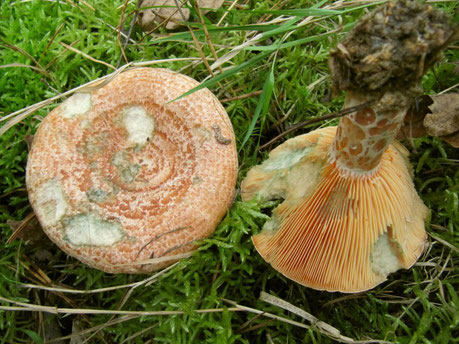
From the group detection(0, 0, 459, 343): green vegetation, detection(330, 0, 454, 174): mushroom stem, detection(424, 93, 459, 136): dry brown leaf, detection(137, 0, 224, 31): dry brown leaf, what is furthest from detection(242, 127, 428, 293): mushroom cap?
detection(137, 0, 224, 31): dry brown leaf

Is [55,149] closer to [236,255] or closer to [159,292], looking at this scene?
[159,292]

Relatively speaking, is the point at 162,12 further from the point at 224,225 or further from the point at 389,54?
the point at 389,54

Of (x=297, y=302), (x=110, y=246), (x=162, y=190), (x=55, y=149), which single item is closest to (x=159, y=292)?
(x=110, y=246)

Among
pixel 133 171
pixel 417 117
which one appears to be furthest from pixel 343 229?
pixel 133 171

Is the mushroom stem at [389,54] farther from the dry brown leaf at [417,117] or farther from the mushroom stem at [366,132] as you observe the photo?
the dry brown leaf at [417,117]

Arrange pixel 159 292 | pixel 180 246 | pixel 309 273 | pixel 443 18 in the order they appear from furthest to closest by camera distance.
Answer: pixel 159 292, pixel 180 246, pixel 309 273, pixel 443 18

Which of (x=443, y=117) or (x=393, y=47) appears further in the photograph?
(x=443, y=117)
